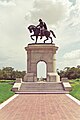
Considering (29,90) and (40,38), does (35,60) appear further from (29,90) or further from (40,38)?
(29,90)

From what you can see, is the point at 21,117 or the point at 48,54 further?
the point at 48,54

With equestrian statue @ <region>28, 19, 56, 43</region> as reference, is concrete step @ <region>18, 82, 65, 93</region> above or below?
below

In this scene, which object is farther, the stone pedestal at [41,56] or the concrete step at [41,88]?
the stone pedestal at [41,56]

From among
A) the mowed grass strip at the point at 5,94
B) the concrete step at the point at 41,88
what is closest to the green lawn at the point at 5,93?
the mowed grass strip at the point at 5,94

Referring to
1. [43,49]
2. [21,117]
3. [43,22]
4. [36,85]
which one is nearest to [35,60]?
[43,49]

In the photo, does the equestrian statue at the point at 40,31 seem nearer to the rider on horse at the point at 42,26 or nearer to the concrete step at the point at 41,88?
the rider on horse at the point at 42,26

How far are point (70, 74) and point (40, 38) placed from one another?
106 ft

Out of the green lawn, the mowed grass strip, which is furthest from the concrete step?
the mowed grass strip

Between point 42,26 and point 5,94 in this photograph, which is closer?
point 5,94

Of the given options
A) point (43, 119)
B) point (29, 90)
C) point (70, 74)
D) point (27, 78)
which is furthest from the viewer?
point (70, 74)

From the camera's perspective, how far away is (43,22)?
38281 millimetres

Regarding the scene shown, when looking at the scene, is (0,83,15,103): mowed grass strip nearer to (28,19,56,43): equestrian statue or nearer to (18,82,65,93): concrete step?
(18,82,65,93): concrete step

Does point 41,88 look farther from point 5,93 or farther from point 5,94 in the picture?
point 5,94

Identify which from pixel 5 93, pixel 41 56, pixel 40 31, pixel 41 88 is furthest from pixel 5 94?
pixel 40 31
